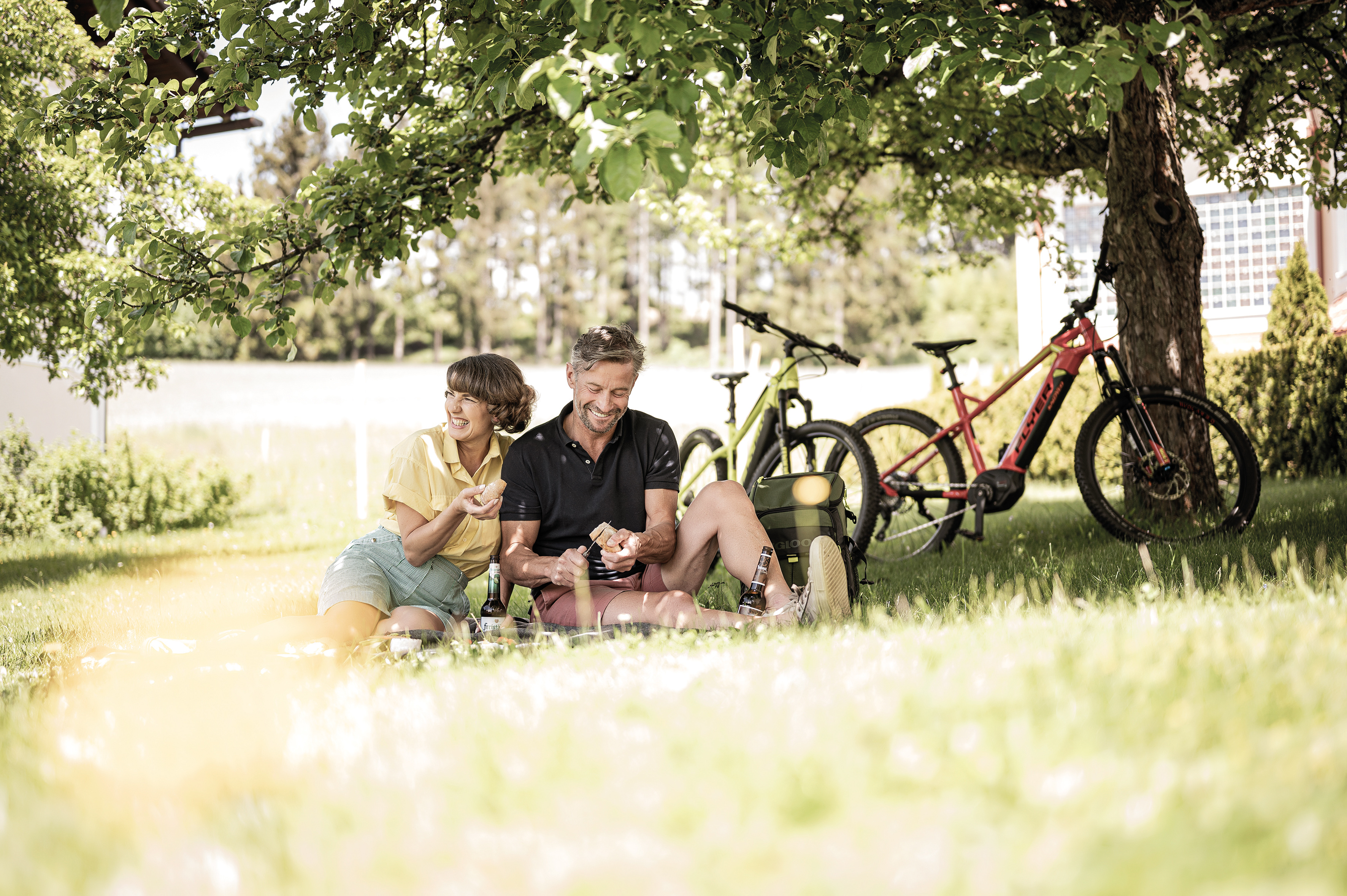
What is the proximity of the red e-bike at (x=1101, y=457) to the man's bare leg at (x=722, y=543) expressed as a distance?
70.6 inches

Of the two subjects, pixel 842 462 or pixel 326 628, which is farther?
pixel 842 462

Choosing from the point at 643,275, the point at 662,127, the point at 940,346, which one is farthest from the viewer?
the point at 643,275

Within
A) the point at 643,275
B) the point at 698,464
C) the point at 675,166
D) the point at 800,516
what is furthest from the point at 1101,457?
the point at 643,275

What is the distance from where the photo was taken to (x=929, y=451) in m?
6.05

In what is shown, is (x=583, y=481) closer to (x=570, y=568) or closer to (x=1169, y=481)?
A: (x=570, y=568)

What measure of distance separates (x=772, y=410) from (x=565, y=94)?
3.47 m

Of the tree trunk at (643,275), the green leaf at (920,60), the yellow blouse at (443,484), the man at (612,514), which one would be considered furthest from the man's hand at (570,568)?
the tree trunk at (643,275)

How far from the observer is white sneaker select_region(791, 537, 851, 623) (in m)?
3.37

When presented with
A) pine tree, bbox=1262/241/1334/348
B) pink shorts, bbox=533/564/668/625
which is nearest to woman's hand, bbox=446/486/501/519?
pink shorts, bbox=533/564/668/625

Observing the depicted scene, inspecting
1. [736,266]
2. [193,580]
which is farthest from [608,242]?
[193,580]

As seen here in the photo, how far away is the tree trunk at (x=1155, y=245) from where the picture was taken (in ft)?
19.2

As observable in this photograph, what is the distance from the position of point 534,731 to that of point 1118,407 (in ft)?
13.3

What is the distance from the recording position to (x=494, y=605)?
3.74 meters

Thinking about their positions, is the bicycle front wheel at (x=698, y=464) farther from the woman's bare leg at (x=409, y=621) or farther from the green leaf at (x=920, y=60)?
the green leaf at (x=920, y=60)
